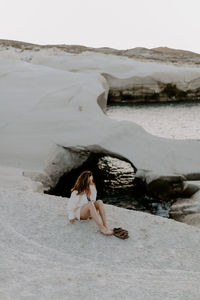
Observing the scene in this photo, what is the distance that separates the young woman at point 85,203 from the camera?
761cm

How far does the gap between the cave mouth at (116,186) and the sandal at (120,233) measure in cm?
505

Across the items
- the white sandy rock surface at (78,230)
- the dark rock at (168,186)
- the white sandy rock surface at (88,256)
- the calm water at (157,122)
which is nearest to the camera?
the white sandy rock surface at (88,256)

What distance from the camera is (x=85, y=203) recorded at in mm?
7906

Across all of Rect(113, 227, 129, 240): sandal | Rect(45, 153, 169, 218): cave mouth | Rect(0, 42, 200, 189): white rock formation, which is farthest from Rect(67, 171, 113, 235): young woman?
Rect(0, 42, 200, 189): white rock formation

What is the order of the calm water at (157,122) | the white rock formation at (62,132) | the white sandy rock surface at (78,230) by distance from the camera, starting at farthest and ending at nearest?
the white rock formation at (62,132), the calm water at (157,122), the white sandy rock surface at (78,230)

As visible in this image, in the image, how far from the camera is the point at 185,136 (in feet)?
76.7

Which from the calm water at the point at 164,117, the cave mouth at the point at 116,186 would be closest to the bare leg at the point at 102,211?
the cave mouth at the point at 116,186

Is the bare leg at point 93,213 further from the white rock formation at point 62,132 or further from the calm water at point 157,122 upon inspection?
the white rock formation at point 62,132

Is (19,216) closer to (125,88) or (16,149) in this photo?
(16,149)

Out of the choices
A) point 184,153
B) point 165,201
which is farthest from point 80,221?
point 184,153

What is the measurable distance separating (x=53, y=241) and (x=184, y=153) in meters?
8.81

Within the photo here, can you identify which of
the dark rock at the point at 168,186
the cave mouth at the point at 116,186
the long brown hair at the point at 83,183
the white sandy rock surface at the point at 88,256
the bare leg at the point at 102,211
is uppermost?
the long brown hair at the point at 83,183

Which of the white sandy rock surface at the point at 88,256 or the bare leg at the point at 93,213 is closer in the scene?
the white sandy rock surface at the point at 88,256

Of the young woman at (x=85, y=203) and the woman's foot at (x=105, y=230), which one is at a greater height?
the young woman at (x=85, y=203)
